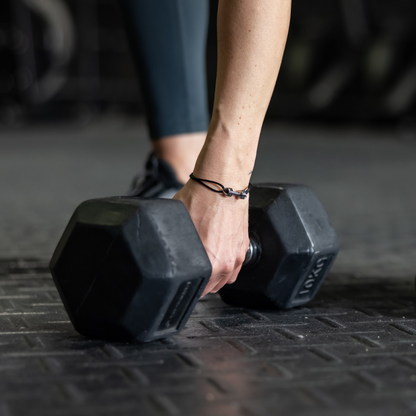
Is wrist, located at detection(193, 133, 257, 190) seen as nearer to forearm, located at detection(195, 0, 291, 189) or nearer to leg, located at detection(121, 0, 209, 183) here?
forearm, located at detection(195, 0, 291, 189)

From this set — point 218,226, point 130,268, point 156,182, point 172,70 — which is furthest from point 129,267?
point 172,70

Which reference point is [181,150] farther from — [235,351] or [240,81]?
[235,351]

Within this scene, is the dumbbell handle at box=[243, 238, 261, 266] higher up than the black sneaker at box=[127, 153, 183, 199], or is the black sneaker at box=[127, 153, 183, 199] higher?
the dumbbell handle at box=[243, 238, 261, 266]

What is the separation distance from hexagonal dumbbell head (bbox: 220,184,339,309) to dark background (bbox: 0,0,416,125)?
532cm

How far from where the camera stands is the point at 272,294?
3.04 feet

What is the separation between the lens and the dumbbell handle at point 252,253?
910mm

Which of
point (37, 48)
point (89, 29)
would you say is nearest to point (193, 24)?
point (37, 48)

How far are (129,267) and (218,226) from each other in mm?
140

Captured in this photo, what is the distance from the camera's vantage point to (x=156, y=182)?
1.25 meters

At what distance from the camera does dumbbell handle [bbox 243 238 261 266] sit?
91 centimetres

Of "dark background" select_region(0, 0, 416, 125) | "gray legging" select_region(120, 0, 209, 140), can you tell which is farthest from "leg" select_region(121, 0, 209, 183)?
"dark background" select_region(0, 0, 416, 125)

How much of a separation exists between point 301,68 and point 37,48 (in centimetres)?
286

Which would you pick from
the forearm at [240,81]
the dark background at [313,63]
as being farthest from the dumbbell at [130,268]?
the dark background at [313,63]

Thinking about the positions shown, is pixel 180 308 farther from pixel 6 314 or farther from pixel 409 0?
pixel 409 0
